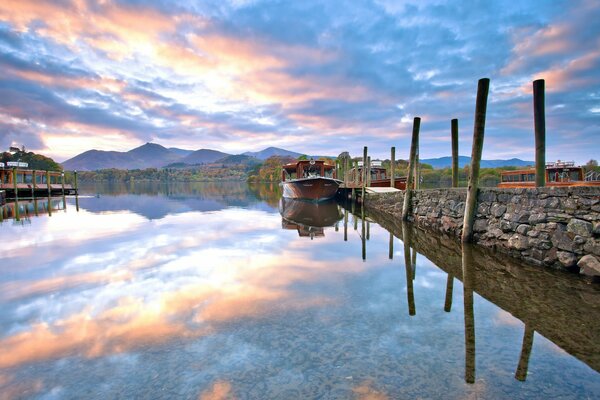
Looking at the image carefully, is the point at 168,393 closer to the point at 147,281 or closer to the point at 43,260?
the point at 147,281

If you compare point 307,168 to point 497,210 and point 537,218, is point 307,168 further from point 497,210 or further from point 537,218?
point 537,218

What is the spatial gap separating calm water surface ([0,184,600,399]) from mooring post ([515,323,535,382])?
0.8 inches

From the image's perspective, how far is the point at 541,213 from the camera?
24.1 ft

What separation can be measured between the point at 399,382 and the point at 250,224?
42.2ft

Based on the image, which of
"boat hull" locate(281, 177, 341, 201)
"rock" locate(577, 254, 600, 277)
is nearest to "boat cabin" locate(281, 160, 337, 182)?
"boat hull" locate(281, 177, 341, 201)

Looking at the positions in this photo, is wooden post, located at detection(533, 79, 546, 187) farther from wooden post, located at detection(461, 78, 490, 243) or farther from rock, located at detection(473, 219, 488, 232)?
rock, located at detection(473, 219, 488, 232)

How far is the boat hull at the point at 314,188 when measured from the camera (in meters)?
26.9

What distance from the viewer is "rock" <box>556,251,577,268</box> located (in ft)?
21.4

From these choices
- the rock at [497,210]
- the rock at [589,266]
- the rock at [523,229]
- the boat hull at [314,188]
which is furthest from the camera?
the boat hull at [314,188]

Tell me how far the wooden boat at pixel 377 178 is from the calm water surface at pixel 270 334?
2242 cm

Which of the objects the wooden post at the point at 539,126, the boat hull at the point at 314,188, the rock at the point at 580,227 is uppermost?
the wooden post at the point at 539,126

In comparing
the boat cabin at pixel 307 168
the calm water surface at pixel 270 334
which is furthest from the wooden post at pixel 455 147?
the boat cabin at pixel 307 168

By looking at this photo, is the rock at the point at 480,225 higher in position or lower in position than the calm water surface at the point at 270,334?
higher

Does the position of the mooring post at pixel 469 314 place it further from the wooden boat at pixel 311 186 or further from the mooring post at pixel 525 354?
the wooden boat at pixel 311 186
